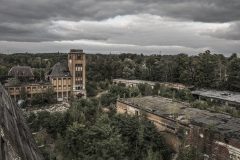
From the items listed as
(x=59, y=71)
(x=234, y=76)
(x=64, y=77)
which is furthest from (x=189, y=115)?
(x=59, y=71)

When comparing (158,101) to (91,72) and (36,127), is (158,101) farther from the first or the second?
(91,72)

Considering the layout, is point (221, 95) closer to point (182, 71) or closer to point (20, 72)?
point (182, 71)

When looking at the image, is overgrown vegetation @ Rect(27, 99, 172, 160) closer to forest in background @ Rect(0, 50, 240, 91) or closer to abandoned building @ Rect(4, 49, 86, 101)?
abandoned building @ Rect(4, 49, 86, 101)

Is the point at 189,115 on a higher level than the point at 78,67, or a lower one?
lower

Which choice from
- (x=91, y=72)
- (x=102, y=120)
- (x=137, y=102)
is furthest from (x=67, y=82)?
(x=102, y=120)

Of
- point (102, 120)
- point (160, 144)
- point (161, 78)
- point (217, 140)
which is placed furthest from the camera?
point (161, 78)

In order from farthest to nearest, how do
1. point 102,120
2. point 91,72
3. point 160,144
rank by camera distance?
point 91,72, point 102,120, point 160,144

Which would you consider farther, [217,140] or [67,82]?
[67,82]

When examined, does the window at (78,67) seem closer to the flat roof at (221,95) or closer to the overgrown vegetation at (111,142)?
the flat roof at (221,95)
